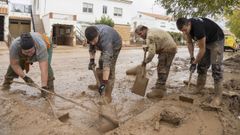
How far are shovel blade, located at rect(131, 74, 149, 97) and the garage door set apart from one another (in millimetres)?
27309

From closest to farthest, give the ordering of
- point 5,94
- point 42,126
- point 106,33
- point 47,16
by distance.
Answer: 1. point 42,126
2. point 106,33
3. point 5,94
4. point 47,16

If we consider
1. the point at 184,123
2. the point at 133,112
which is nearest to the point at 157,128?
the point at 184,123

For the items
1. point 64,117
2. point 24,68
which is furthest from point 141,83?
point 24,68

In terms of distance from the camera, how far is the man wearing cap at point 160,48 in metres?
6.91

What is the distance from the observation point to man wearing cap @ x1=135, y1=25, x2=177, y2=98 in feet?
22.7

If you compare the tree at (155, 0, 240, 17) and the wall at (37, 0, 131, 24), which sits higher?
the wall at (37, 0, 131, 24)

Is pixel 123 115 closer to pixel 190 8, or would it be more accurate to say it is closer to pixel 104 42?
pixel 104 42

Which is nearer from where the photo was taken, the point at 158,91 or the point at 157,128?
the point at 157,128

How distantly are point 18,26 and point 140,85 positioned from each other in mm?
28648

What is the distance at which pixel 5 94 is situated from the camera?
695cm

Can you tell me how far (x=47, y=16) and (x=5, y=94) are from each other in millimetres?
26503

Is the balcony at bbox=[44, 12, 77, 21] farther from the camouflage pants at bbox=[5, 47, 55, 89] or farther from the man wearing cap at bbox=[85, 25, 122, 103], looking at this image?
the man wearing cap at bbox=[85, 25, 122, 103]

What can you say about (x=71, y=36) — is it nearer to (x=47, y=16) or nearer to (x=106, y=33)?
(x=47, y=16)

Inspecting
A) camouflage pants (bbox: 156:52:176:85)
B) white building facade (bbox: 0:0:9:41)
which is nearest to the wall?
white building facade (bbox: 0:0:9:41)
